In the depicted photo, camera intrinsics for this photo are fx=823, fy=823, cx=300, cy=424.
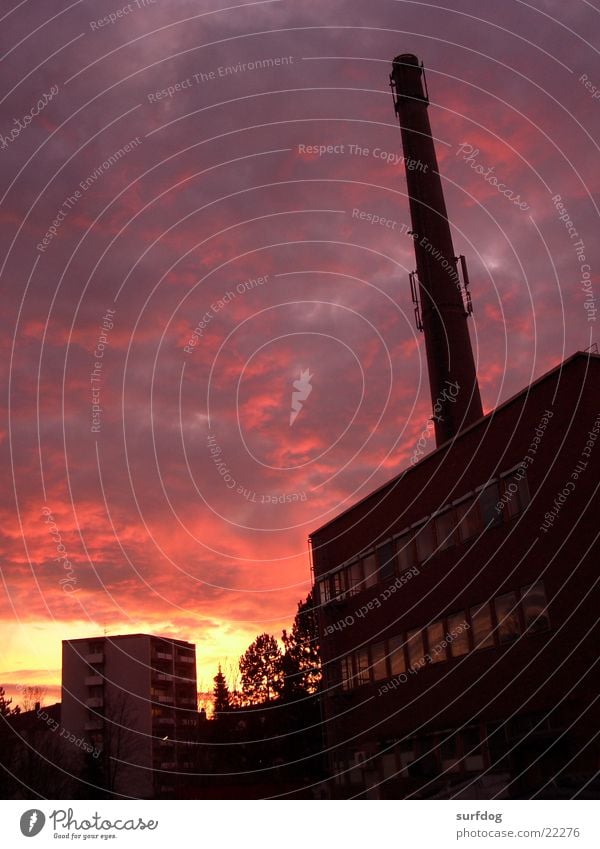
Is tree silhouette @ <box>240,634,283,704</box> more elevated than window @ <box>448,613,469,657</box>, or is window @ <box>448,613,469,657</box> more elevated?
tree silhouette @ <box>240,634,283,704</box>

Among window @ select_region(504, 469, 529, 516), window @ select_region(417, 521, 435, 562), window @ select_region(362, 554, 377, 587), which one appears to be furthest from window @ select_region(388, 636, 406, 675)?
window @ select_region(504, 469, 529, 516)

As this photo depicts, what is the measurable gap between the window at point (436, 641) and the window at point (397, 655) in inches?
89.7

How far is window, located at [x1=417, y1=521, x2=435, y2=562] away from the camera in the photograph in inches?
1425

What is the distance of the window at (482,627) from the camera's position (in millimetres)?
31734

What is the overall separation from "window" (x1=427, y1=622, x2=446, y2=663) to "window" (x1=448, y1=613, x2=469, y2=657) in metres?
0.65

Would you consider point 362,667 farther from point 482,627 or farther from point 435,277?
point 435,277

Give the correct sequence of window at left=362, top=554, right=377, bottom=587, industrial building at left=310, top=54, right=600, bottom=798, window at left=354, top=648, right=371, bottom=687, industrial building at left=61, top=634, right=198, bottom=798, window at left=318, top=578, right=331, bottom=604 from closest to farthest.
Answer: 1. industrial building at left=310, top=54, right=600, bottom=798
2. window at left=354, top=648, right=371, bottom=687
3. window at left=362, top=554, right=377, bottom=587
4. window at left=318, top=578, right=331, bottom=604
5. industrial building at left=61, top=634, right=198, bottom=798

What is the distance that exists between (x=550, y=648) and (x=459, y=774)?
7.07m

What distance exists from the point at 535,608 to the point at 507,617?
1.54 m

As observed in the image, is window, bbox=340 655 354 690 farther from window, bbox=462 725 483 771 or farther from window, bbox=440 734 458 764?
window, bbox=462 725 483 771

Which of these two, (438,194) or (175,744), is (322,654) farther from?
(175,744)

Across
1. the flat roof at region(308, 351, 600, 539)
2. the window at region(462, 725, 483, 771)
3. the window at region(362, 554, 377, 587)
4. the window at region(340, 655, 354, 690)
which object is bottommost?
the window at region(462, 725, 483, 771)

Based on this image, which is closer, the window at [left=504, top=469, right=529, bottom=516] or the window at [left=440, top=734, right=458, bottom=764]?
the window at [left=504, top=469, right=529, bottom=516]

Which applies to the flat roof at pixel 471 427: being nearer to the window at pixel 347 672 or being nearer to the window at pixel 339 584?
the window at pixel 339 584
